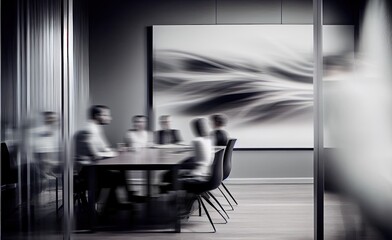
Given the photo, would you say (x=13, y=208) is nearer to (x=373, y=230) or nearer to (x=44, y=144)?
(x=44, y=144)

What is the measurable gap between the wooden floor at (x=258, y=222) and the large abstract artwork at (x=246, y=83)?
1247 mm

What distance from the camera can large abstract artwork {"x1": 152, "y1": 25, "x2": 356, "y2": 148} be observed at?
346 inches

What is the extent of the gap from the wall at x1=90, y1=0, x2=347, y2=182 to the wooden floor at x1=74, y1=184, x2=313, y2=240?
969mm

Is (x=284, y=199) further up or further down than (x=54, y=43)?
further down

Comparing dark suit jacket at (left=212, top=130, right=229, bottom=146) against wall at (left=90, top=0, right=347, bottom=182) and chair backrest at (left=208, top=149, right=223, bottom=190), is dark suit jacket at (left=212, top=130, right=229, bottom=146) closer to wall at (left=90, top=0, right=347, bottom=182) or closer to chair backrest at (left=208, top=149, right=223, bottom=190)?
wall at (left=90, top=0, right=347, bottom=182)

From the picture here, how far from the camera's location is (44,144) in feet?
12.1

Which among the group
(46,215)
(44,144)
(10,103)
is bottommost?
(46,215)

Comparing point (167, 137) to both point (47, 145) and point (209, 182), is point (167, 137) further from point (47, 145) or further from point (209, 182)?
point (47, 145)

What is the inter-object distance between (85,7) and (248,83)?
101 inches

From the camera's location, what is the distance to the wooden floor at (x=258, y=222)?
5.16m

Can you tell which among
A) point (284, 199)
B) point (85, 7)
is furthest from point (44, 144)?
point (85, 7)

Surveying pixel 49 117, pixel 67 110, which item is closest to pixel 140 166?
pixel 67 110

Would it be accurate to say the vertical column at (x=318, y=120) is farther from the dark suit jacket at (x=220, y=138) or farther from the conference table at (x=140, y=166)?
the dark suit jacket at (x=220, y=138)

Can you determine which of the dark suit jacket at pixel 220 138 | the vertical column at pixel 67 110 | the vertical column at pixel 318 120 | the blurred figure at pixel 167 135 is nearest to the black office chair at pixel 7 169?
the vertical column at pixel 67 110
